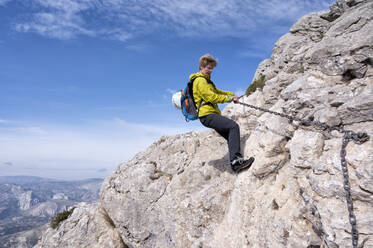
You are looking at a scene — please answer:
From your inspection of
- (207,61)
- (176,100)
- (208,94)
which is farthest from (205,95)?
(176,100)

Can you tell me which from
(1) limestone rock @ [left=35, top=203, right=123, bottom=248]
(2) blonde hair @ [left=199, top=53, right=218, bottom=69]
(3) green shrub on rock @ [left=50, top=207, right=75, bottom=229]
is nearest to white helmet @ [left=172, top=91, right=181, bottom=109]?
(2) blonde hair @ [left=199, top=53, right=218, bottom=69]

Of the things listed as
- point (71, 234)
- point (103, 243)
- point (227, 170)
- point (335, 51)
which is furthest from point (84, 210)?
point (335, 51)

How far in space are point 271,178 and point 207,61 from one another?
550 centimetres

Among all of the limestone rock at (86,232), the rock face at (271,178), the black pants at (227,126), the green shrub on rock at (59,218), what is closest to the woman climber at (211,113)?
the black pants at (227,126)

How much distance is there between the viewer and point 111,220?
15695 mm

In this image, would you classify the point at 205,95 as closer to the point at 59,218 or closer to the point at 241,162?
the point at 241,162

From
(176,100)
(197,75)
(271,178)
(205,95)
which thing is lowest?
(271,178)

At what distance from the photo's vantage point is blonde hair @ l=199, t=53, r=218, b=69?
9.09 m

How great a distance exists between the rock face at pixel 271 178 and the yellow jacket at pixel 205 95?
8.83 ft

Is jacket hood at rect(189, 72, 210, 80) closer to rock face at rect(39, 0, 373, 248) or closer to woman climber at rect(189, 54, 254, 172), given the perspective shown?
woman climber at rect(189, 54, 254, 172)

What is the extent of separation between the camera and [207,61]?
9148 millimetres

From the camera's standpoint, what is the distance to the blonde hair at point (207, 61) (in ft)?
29.8

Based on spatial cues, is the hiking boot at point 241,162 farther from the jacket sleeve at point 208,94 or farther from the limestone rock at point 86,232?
the limestone rock at point 86,232

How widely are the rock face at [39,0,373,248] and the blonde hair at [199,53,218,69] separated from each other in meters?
3.69
